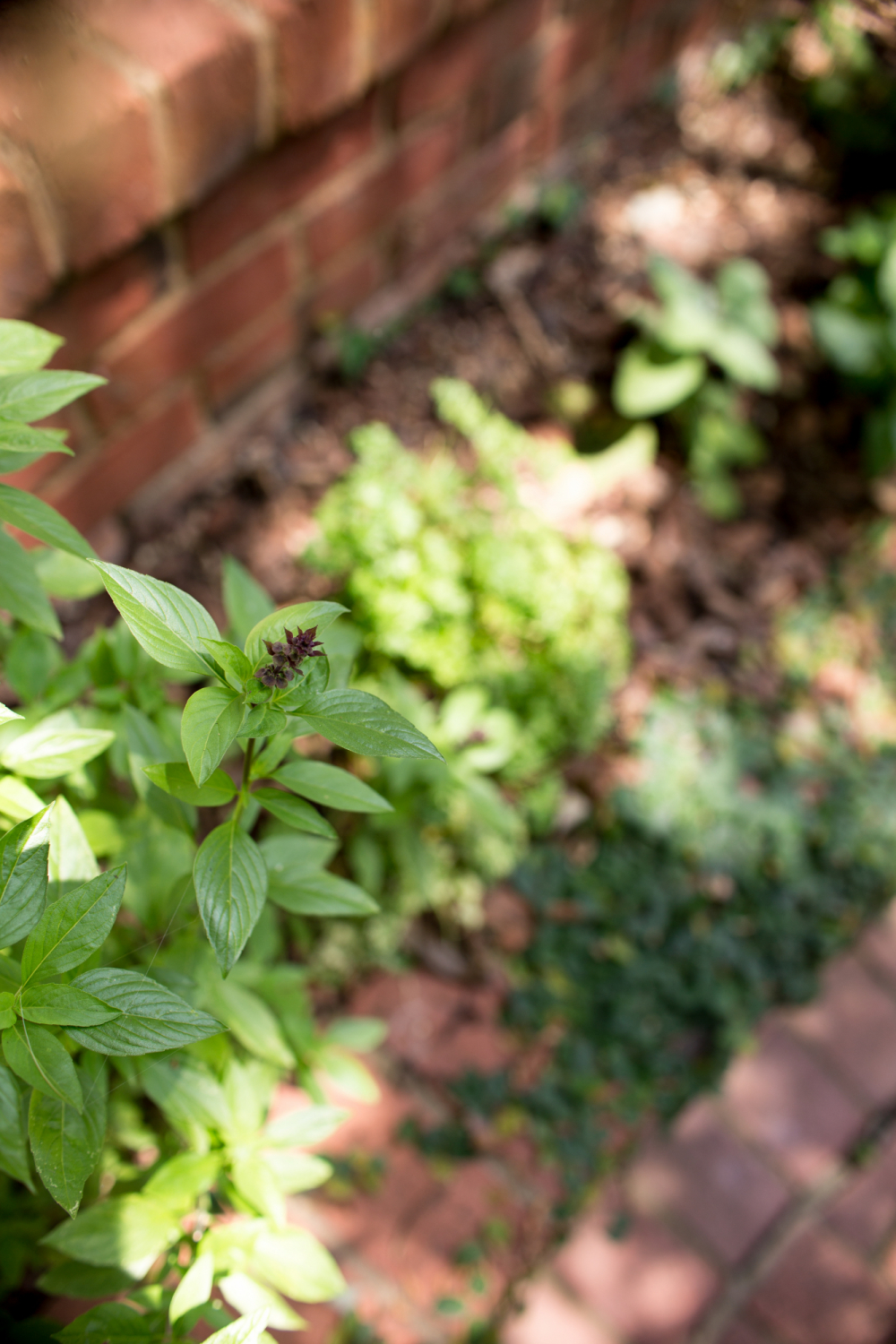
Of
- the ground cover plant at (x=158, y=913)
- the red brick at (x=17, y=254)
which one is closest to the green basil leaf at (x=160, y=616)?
the ground cover plant at (x=158, y=913)

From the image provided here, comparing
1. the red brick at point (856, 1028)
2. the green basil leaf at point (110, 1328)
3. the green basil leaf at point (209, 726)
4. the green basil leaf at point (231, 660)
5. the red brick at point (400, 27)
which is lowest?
the red brick at point (856, 1028)

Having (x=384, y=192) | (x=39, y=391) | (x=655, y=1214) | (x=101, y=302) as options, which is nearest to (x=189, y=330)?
(x=101, y=302)

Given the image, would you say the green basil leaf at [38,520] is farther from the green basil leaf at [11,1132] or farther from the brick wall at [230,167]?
the brick wall at [230,167]

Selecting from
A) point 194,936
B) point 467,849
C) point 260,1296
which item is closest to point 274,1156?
point 260,1296

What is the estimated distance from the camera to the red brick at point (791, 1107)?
6.26ft

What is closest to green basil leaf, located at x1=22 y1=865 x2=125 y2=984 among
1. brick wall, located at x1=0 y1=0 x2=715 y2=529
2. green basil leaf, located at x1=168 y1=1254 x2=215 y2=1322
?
green basil leaf, located at x1=168 y1=1254 x2=215 y2=1322

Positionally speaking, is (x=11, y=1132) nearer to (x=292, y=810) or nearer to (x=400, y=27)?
(x=292, y=810)

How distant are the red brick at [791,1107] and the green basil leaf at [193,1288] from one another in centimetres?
140

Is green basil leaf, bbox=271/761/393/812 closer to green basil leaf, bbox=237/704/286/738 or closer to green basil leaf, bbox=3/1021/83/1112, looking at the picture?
green basil leaf, bbox=237/704/286/738

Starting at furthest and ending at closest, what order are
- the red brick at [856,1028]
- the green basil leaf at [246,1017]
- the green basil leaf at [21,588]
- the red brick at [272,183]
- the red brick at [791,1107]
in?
the red brick at [856,1028] < the red brick at [791,1107] < the red brick at [272,183] < the green basil leaf at [246,1017] < the green basil leaf at [21,588]

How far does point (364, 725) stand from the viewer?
672mm

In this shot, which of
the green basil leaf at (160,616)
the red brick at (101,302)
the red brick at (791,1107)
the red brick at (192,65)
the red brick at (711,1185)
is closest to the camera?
the green basil leaf at (160,616)

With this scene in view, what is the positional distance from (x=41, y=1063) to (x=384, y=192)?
1.76m

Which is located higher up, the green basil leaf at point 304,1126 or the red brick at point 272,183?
the red brick at point 272,183
